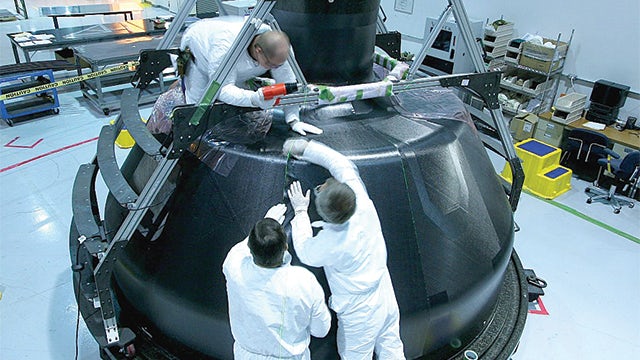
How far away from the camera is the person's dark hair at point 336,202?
2371 mm

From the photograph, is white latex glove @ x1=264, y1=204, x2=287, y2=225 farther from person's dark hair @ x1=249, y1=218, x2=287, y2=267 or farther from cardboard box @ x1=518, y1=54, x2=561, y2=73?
cardboard box @ x1=518, y1=54, x2=561, y2=73

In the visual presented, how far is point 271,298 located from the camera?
243 centimetres

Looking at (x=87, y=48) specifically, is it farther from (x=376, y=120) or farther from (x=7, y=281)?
(x=376, y=120)

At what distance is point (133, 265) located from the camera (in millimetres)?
3023

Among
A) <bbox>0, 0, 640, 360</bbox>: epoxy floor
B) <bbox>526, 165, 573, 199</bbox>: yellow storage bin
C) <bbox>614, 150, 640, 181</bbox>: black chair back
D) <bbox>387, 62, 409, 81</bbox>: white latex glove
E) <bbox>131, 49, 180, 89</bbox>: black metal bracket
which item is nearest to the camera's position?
<bbox>387, 62, 409, 81</bbox>: white latex glove

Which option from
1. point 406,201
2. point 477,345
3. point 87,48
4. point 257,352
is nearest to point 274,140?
point 406,201

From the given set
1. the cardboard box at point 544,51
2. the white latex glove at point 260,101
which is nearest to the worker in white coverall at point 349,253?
the white latex glove at point 260,101

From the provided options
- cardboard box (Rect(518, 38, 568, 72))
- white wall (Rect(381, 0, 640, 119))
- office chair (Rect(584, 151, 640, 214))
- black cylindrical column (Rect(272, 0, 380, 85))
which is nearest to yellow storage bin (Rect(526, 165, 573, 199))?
office chair (Rect(584, 151, 640, 214))

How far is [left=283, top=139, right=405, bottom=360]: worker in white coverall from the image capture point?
96.7 inches

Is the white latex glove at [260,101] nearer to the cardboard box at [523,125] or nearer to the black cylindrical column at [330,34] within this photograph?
the black cylindrical column at [330,34]

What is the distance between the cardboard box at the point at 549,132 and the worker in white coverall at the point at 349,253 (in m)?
6.19

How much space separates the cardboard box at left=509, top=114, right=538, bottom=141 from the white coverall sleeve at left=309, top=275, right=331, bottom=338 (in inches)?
260

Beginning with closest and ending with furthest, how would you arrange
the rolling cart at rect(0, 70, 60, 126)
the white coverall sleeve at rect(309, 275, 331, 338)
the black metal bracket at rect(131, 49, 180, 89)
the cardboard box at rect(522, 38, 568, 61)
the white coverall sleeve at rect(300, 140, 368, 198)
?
the white coverall sleeve at rect(309, 275, 331, 338)
the white coverall sleeve at rect(300, 140, 368, 198)
the black metal bracket at rect(131, 49, 180, 89)
the rolling cart at rect(0, 70, 60, 126)
the cardboard box at rect(522, 38, 568, 61)

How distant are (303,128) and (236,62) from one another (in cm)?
55
